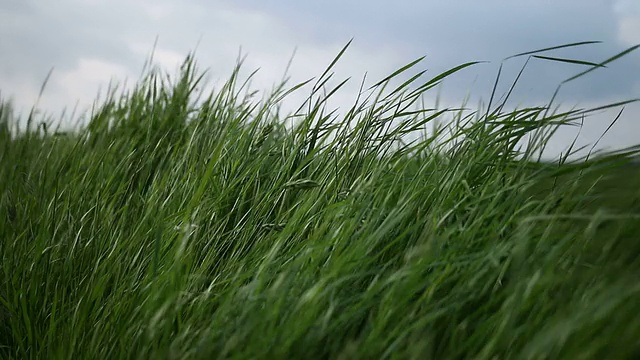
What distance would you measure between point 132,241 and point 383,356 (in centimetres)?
99

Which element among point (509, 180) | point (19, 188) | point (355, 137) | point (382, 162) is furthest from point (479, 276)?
point (19, 188)

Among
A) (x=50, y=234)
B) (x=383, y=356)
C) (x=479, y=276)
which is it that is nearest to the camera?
(x=383, y=356)

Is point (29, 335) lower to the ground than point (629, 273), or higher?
lower

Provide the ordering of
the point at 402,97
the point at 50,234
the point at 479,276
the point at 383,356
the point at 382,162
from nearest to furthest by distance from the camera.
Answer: the point at 383,356 → the point at 479,276 → the point at 382,162 → the point at 402,97 → the point at 50,234

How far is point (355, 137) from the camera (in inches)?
77.5

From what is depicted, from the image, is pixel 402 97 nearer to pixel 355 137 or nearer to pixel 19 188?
pixel 355 137

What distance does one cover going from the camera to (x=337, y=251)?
146cm

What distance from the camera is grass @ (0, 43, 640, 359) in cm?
129

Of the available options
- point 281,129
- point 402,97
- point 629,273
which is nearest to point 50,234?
point 281,129

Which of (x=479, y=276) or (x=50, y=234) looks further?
(x=50, y=234)

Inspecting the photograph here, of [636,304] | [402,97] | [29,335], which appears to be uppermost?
[402,97]

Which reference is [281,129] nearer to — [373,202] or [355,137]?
[355,137]

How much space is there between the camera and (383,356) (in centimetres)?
122

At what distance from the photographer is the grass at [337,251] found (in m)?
1.29
